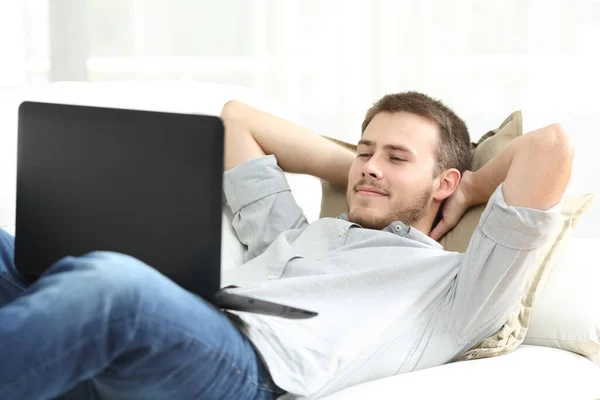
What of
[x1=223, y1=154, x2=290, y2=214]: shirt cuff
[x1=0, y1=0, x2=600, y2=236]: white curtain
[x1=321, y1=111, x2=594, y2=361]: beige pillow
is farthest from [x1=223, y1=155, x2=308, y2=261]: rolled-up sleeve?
[x1=0, y1=0, x2=600, y2=236]: white curtain

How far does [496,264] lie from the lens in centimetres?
151

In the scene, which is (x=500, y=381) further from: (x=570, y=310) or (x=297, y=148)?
(x=297, y=148)

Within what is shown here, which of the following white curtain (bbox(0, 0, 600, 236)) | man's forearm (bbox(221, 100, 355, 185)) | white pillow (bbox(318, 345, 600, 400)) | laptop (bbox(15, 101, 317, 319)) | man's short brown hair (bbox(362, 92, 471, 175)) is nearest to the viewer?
laptop (bbox(15, 101, 317, 319))

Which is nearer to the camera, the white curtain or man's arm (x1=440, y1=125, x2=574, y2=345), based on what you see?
man's arm (x1=440, y1=125, x2=574, y2=345)

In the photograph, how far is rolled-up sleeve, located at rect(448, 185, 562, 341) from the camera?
1485 mm

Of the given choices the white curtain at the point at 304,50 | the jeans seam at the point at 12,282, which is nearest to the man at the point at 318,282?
the jeans seam at the point at 12,282

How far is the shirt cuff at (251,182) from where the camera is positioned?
1.94m

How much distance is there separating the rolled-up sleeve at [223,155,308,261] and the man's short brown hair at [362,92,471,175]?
0.27 m

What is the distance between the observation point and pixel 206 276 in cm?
125

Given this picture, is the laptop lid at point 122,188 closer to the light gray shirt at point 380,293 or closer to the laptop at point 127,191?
the laptop at point 127,191

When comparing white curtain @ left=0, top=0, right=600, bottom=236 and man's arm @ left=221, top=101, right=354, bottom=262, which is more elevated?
white curtain @ left=0, top=0, right=600, bottom=236

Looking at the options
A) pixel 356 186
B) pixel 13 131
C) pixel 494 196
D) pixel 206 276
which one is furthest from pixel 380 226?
pixel 13 131

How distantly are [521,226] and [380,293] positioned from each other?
→ 0.94 ft

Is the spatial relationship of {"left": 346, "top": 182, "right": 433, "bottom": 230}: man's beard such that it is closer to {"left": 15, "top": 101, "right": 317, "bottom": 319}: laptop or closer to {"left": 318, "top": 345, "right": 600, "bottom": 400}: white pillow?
{"left": 318, "top": 345, "right": 600, "bottom": 400}: white pillow
